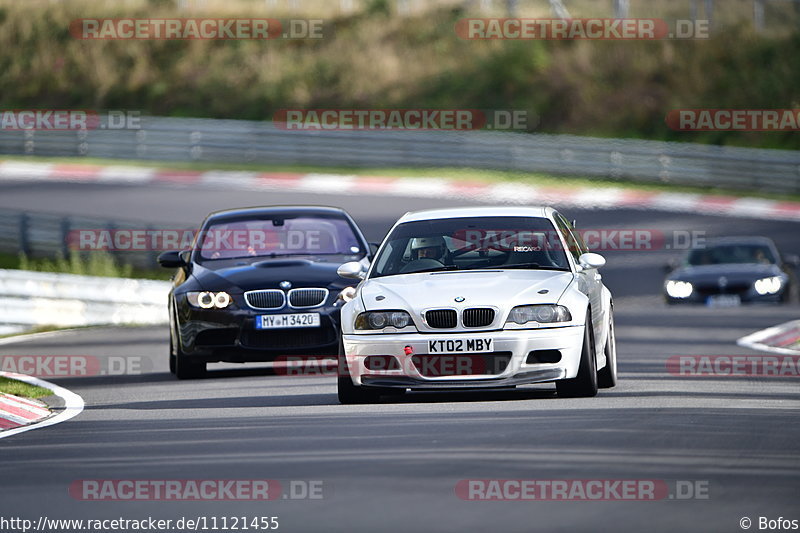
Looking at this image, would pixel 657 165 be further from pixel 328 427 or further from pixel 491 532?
pixel 491 532

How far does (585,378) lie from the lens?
11633 mm

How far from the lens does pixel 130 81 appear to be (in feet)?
170

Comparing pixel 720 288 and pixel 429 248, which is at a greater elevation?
pixel 429 248

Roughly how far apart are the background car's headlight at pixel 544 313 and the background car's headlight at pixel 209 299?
12.8 feet

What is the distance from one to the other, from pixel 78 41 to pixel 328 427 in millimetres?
46353

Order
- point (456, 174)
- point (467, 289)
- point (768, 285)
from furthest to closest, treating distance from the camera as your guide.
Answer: point (456, 174), point (768, 285), point (467, 289)

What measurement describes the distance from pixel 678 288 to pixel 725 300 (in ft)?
2.49

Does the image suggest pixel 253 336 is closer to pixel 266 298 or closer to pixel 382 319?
pixel 266 298

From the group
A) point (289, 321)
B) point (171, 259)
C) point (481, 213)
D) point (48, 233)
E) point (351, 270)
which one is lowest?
point (289, 321)

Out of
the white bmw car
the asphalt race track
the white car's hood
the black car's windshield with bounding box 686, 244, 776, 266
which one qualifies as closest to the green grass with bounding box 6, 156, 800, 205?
the black car's windshield with bounding box 686, 244, 776, 266

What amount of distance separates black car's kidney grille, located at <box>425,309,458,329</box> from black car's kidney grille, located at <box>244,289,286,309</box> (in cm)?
338

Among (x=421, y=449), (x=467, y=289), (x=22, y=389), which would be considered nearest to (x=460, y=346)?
(x=467, y=289)

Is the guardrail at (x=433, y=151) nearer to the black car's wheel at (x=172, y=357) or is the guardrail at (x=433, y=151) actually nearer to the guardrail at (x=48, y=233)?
the guardrail at (x=48, y=233)

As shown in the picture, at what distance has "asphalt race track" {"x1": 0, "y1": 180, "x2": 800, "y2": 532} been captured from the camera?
7273mm
